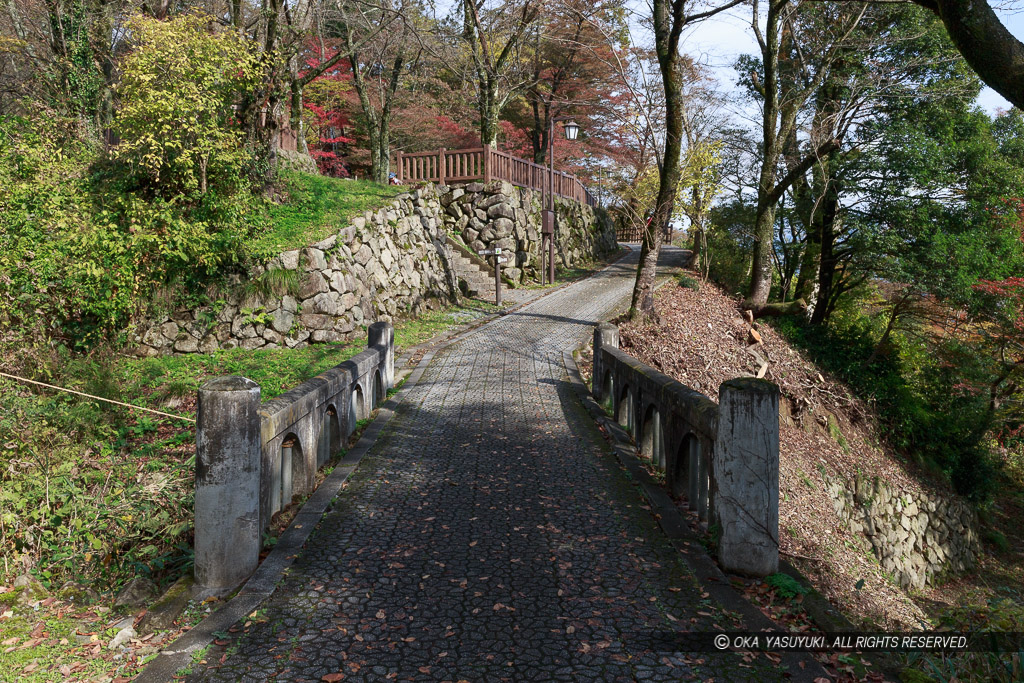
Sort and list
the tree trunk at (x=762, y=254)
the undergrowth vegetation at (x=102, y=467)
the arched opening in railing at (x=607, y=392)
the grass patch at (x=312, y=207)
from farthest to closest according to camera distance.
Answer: the tree trunk at (x=762, y=254) < the grass patch at (x=312, y=207) < the arched opening in railing at (x=607, y=392) < the undergrowth vegetation at (x=102, y=467)

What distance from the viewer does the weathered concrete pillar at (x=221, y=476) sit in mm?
4051

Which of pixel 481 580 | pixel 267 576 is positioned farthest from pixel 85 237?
pixel 481 580

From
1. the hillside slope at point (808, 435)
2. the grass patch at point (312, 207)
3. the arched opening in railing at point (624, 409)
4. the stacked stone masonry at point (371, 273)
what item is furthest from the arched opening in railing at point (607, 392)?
the grass patch at point (312, 207)

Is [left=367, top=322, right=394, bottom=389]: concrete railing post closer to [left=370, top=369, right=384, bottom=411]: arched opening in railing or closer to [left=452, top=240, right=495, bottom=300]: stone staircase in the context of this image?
[left=370, top=369, right=384, bottom=411]: arched opening in railing

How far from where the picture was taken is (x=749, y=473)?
425 centimetres

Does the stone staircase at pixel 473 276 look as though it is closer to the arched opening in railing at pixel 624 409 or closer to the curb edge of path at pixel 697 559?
the arched opening in railing at pixel 624 409

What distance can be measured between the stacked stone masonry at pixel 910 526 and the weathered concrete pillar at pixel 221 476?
33.2 feet

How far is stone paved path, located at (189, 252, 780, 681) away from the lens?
3346 millimetres

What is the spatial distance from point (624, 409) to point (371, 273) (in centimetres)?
838

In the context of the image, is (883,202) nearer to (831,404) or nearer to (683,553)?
(831,404)

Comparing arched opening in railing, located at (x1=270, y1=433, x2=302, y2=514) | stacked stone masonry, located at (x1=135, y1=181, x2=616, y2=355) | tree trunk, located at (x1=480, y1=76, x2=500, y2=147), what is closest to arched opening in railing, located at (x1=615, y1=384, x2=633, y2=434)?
arched opening in railing, located at (x1=270, y1=433, x2=302, y2=514)

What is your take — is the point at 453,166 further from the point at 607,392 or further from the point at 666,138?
the point at 607,392

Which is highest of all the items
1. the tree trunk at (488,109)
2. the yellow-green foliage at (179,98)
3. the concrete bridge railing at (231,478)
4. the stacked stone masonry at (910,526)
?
the tree trunk at (488,109)

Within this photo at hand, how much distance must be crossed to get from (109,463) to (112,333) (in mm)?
5779
